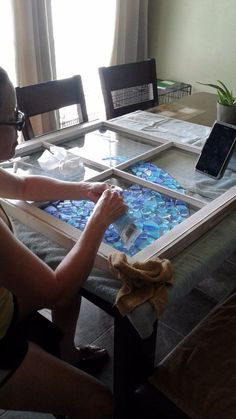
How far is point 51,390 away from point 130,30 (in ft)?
9.83

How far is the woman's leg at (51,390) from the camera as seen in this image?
833mm

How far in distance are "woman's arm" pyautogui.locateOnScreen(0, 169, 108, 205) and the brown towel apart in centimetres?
37

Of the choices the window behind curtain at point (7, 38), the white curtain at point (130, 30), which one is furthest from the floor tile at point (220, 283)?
the white curtain at point (130, 30)

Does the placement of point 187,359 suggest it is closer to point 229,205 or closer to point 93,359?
point 229,205

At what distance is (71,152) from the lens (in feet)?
4.56

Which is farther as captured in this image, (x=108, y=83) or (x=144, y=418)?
(x=108, y=83)

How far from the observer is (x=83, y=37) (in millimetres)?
2826

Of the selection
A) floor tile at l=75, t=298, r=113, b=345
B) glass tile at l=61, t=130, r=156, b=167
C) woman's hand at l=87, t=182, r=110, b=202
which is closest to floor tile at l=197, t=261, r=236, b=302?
floor tile at l=75, t=298, r=113, b=345

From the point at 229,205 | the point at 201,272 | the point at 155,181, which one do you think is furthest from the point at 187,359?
the point at 155,181

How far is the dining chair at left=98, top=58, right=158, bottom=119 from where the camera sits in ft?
6.53

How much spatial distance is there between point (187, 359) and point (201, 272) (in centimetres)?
25

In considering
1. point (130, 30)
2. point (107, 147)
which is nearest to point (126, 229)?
point (107, 147)

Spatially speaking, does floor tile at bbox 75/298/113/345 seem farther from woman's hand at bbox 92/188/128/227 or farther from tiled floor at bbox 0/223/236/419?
woman's hand at bbox 92/188/128/227

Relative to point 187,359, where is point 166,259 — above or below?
above
